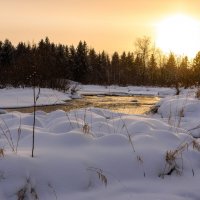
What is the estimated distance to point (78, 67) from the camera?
52594 millimetres

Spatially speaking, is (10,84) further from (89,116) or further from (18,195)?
(18,195)

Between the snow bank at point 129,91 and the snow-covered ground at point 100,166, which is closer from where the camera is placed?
the snow-covered ground at point 100,166

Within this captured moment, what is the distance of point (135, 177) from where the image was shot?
146 inches

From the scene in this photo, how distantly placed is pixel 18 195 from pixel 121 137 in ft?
5.31

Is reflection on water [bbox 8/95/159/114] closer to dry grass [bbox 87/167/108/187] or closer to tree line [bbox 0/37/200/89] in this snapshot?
tree line [bbox 0/37/200/89]

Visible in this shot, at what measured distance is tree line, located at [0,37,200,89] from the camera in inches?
918

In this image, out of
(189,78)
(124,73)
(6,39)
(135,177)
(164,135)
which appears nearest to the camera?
(135,177)

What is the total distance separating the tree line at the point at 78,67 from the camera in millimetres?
23323

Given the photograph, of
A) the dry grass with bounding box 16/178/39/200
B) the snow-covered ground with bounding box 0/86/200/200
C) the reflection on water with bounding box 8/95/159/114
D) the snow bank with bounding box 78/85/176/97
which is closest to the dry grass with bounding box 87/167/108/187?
the snow-covered ground with bounding box 0/86/200/200

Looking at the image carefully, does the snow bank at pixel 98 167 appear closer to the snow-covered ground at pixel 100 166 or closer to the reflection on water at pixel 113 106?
the snow-covered ground at pixel 100 166

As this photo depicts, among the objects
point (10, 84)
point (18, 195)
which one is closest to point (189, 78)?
point (10, 84)

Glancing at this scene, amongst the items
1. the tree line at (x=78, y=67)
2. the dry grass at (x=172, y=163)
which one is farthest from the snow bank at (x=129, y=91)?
the dry grass at (x=172, y=163)

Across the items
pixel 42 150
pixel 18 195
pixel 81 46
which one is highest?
pixel 81 46

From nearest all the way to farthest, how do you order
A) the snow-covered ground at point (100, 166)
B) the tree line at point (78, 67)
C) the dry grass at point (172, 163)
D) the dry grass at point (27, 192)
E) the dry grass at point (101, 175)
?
the dry grass at point (27, 192), the snow-covered ground at point (100, 166), the dry grass at point (101, 175), the dry grass at point (172, 163), the tree line at point (78, 67)
